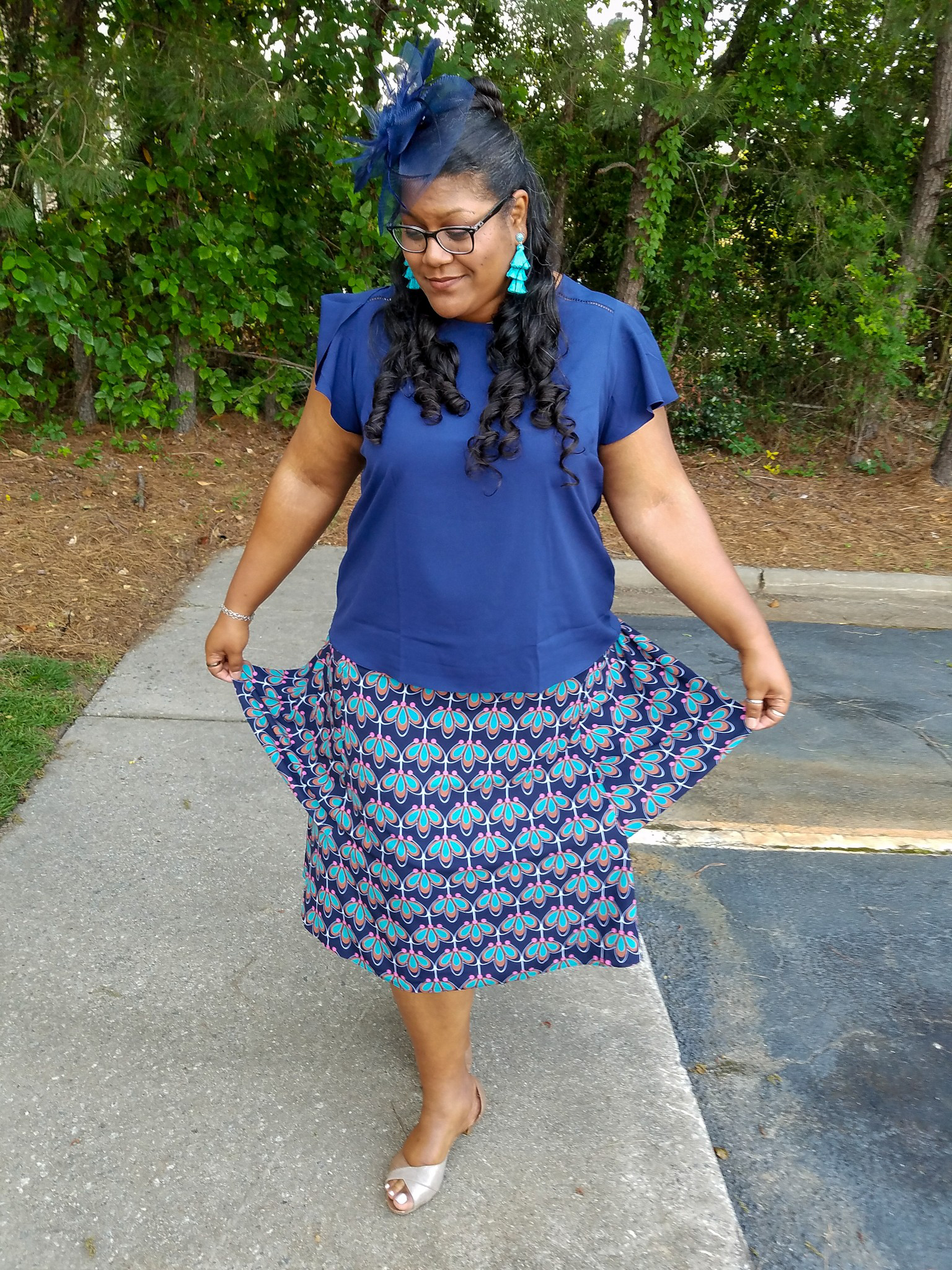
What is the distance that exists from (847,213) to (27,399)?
5634 mm

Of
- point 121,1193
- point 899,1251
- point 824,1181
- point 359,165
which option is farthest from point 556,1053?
point 359,165

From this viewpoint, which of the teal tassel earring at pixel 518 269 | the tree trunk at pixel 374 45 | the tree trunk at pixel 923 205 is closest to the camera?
the teal tassel earring at pixel 518 269

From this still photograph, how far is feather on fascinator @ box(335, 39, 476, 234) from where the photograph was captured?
1466mm

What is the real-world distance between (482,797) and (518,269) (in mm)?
881

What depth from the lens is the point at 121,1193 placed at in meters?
1.85

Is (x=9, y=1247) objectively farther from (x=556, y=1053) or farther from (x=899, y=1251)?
(x=899, y=1251)

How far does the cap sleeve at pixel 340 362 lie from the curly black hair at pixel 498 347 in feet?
0.32

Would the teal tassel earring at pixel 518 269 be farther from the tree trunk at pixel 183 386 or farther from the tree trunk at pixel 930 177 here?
the tree trunk at pixel 930 177

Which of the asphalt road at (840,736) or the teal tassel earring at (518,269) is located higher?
the teal tassel earring at (518,269)

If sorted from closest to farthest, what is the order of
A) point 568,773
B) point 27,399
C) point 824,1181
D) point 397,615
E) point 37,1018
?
point 397,615
point 568,773
point 824,1181
point 37,1018
point 27,399

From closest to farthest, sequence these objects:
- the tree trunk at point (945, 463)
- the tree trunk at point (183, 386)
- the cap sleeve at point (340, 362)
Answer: the cap sleeve at point (340, 362) → the tree trunk at point (183, 386) → the tree trunk at point (945, 463)

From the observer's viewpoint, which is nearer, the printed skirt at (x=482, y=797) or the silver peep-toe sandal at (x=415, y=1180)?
the printed skirt at (x=482, y=797)

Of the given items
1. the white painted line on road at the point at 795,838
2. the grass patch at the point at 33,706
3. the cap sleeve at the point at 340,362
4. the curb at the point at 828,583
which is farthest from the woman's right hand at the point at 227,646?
the curb at the point at 828,583

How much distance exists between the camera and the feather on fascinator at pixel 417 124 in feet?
4.81
